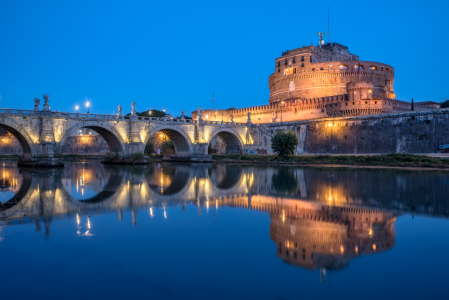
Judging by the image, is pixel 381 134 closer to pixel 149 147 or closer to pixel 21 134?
pixel 149 147

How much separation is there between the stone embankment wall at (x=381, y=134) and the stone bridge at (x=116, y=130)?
1121 cm

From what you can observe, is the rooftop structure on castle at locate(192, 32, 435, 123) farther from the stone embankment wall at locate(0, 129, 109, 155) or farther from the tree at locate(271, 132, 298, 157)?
the stone embankment wall at locate(0, 129, 109, 155)

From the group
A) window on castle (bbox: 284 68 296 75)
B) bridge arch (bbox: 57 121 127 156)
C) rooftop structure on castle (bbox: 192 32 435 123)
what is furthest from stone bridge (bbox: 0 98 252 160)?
window on castle (bbox: 284 68 296 75)

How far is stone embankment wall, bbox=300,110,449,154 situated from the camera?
112ft

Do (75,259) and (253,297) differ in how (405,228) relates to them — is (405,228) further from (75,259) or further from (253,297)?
(75,259)

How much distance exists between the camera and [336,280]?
5.84 meters

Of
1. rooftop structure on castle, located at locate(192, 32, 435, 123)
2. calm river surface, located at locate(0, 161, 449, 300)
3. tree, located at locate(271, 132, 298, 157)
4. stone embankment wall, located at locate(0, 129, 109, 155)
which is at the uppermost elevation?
rooftop structure on castle, located at locate(192, 32, 435, 123)

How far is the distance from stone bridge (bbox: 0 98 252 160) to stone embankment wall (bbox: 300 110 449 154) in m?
11.2

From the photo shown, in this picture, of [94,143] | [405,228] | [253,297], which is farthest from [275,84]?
[253,297]

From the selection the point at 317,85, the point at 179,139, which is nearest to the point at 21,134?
the point at 179,139

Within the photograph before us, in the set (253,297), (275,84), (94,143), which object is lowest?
(253,297)

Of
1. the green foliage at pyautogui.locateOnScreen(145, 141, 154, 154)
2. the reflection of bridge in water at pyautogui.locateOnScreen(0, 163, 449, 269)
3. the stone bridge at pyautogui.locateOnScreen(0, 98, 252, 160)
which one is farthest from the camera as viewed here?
the green foliage at pyautogui.locateOnScreen(145, 141, 154, 154)

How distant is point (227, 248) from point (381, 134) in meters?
35.3

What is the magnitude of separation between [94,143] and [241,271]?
67585 mm
